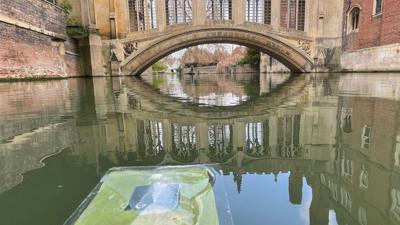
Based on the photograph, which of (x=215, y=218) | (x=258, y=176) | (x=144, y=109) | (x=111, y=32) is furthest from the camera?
(x=111, y=32)

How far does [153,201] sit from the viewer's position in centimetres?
141

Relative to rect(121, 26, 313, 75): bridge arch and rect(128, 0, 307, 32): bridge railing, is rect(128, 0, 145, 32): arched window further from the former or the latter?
rect(121, 26, 313, 75): bridge arch

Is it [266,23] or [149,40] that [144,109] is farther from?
[266,23]

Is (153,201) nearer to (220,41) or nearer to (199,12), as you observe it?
(199,12)

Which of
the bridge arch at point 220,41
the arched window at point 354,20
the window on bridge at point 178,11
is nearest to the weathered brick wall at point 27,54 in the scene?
the bridge arch at point 220,41

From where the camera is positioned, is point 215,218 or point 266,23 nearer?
point 215,218

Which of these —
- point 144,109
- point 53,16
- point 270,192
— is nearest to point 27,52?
point 53,16

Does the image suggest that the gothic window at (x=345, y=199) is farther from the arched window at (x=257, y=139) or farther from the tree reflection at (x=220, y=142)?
the tree reflection at (x=220, y=142)

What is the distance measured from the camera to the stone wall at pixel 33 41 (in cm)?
1040

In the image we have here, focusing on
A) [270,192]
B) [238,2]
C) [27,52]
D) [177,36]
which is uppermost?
[238,2]

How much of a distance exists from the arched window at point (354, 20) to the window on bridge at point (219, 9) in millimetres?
7476

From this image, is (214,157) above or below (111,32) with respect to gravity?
below

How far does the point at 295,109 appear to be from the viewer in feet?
16.3

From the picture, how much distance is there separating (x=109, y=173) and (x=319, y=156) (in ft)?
5.54
